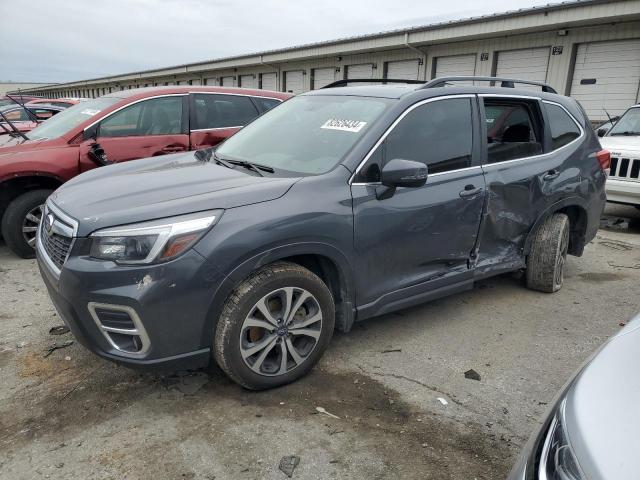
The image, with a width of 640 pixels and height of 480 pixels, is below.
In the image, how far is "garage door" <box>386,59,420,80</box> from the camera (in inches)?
692

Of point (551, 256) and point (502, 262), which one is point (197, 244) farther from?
point (551, 256)

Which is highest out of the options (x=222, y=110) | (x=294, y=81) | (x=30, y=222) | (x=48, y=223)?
(x=294, y=81)

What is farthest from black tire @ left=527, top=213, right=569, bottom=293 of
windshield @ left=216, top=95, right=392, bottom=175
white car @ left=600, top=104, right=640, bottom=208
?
white car @ left=600, top=104, right=640, bottom=208

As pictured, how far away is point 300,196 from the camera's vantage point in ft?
9.16

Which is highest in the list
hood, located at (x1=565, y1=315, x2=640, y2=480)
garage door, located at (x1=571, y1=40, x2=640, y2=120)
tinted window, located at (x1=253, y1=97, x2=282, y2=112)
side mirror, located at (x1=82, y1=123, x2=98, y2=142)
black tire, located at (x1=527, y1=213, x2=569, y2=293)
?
garage door, located at (x1=571, y1=40, x2=640, y2=120)

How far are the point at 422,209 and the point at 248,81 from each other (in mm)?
25385

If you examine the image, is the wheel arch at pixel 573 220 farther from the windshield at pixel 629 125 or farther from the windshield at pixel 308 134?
the windshield at pixel 629 125

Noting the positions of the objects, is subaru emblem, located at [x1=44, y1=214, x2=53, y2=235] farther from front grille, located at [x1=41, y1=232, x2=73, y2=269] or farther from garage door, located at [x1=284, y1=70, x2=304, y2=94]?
garage door, located at [x1=284, y1=70, x2=304, y2=94]

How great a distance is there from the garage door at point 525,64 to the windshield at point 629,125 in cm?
644

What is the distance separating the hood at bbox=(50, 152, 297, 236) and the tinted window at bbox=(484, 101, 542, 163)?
1812 millimetres

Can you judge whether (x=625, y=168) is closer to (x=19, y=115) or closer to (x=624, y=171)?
(x=624, y=171)

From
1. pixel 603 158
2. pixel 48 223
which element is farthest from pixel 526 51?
pixel 48 223

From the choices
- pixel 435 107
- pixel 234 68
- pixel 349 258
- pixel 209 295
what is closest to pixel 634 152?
pixel 435 107

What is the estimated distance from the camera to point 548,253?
4297mm
